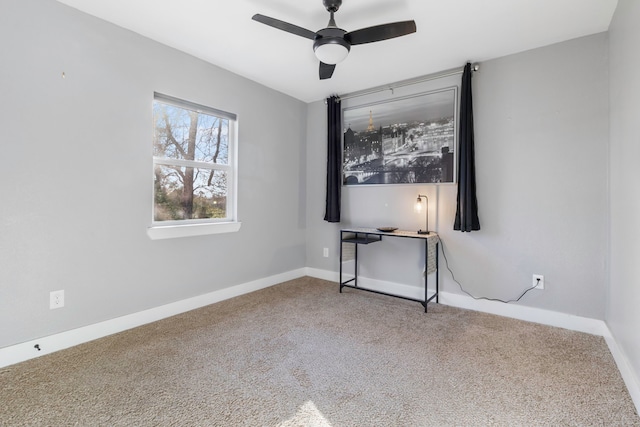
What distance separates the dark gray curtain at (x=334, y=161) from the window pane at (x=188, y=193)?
1240mm

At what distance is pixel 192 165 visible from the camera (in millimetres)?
2889

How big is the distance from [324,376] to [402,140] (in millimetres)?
2438

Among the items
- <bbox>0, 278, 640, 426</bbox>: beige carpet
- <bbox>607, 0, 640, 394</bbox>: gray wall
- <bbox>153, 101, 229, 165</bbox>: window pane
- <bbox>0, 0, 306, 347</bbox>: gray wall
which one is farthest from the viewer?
<bbox>153, 101, 229, 165</bbox>: window pane

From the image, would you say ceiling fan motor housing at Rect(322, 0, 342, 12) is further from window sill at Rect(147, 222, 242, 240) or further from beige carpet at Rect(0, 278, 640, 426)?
beige carpet at Rect(0, 278, 640, 426)

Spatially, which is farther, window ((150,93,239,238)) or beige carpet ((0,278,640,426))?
window ((150,93,239,238))

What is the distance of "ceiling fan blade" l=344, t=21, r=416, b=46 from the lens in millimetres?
1925

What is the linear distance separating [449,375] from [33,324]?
2637 millimetres

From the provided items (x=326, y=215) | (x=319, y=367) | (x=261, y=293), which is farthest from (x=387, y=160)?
(x=319, y=367)

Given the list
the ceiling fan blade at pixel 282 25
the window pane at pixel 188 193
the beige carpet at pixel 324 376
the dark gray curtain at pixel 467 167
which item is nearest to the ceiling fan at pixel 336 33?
the ceiling fan blade at pixel 282 25

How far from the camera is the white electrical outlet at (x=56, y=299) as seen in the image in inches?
80.7

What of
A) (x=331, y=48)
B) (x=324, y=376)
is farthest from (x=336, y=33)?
(x=324, y=376)

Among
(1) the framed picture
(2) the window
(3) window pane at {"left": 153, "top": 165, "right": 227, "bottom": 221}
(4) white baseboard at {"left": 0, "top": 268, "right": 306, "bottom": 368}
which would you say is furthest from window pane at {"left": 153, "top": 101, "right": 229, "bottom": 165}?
(1) the framed picture

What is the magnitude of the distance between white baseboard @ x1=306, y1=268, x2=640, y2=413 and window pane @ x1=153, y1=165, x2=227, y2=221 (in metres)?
1.90

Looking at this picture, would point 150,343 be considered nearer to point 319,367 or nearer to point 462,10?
point 319,367
